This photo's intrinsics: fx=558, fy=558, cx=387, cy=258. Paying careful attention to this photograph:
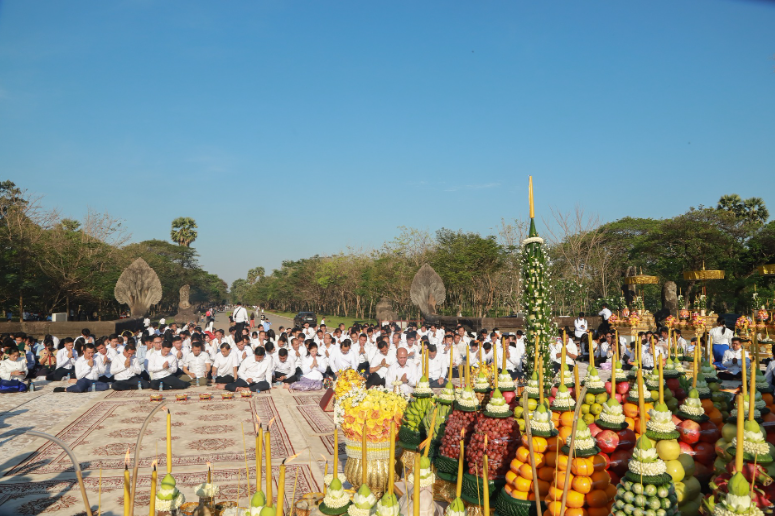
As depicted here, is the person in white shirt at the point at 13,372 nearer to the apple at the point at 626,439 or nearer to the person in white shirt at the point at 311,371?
the person in white shirt at the point at 311,371

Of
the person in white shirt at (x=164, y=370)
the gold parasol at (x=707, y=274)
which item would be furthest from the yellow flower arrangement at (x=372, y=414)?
the gold parasol at (x=707, y=274)

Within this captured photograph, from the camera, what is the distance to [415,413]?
18.6 ft

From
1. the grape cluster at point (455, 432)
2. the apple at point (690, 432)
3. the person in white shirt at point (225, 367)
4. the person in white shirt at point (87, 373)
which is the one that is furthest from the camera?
the person in white shirt at point (225, 367)

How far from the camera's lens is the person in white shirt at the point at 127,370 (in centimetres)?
1233

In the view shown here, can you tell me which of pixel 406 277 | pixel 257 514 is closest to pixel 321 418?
pixel 257 514

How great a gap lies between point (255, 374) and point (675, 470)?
10.1 meters

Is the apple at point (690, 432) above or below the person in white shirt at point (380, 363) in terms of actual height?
above

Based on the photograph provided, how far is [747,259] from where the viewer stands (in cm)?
3055

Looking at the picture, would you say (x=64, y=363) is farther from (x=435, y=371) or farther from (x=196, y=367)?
(x=435, y=371)

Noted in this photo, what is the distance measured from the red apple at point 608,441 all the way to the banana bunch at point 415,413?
193cm

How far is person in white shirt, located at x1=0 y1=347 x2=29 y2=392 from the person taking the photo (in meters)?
11.7

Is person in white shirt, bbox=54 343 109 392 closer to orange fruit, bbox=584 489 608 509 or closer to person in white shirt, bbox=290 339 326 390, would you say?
person in white shirt, bbox=290 339 326 390

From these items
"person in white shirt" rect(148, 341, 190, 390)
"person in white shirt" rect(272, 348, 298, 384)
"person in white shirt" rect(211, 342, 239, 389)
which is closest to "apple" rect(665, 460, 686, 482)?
"person in white shirt" rect(272, 348, 298, 384)

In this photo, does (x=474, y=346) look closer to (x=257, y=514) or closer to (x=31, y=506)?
(x=31, y=506)
